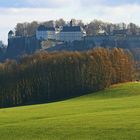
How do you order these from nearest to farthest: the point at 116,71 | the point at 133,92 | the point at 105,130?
the point at 105,130 < the point at 133,92 < the point at 116,71

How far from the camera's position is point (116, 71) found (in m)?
95.2

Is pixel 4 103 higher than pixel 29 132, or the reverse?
pixel 29 132

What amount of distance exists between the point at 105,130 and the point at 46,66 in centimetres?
7296

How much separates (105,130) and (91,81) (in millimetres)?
64521

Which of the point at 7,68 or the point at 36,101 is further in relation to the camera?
the point at 7,68

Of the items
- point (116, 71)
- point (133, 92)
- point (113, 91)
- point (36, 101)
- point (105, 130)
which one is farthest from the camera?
point (116, 71)

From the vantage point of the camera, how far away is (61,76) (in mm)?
95688

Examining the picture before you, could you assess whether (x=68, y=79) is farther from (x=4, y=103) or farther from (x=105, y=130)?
(x=105, y=130)

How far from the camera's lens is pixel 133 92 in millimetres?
69875

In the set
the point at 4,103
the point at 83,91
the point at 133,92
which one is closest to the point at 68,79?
the point at 83,91

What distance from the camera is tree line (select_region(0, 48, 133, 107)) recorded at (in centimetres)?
9144

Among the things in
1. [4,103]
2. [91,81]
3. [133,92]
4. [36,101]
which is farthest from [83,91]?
[133,92]

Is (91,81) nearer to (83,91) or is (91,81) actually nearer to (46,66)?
(83,91)

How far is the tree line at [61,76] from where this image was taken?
91438 mm
